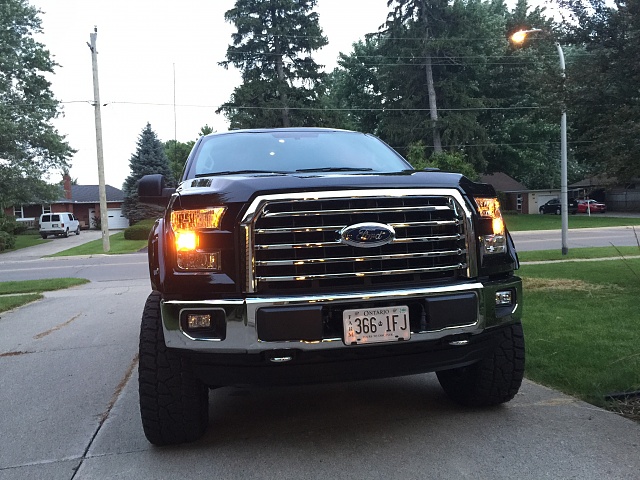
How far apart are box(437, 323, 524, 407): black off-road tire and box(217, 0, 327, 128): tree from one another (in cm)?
3404

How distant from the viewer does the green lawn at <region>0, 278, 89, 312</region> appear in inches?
435

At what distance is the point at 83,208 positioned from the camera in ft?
191

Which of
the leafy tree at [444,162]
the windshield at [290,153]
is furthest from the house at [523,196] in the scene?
the windshield at [290,153]

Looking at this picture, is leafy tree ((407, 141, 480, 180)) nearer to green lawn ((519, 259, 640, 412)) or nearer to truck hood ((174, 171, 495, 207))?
green lawn ((519, 259, 640, 412))

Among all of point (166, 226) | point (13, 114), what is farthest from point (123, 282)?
point (13, 114)

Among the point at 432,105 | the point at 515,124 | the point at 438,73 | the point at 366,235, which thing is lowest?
the point at 366,235

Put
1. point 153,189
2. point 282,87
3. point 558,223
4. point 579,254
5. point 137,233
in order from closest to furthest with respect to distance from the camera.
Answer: point 153,189 < point 579,254 < point 137,233 < point 558,223 < point 282,87

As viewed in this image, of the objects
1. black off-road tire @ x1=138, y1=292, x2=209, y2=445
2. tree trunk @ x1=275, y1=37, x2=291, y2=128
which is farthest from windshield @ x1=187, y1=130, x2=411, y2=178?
tree trunk @ x1=275, y1=37, x2=291, y2=128

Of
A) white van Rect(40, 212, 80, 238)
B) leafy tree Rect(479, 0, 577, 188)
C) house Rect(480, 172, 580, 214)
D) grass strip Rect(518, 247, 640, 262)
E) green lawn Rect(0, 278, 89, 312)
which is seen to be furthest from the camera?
house Rect(480, 172, 580, 214)

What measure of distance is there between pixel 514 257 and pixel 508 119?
130 feet

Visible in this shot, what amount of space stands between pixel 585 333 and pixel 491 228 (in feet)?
9.43

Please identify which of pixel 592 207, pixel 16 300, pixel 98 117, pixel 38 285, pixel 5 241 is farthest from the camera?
pixel 592 207

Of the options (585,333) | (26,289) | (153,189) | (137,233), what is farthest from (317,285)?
(137,233)

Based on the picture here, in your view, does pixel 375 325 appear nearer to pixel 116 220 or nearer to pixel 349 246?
pixel 349 246
